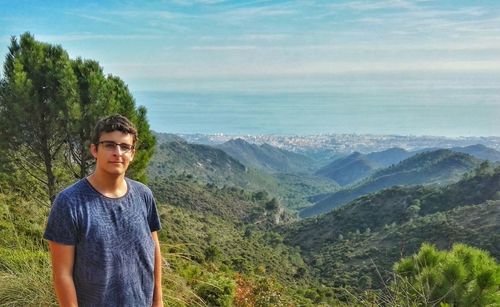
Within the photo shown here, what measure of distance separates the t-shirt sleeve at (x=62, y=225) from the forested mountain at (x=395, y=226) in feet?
103

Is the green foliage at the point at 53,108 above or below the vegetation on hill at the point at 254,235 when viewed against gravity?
above

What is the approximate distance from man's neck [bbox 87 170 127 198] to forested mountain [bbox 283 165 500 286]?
3132 centimetres

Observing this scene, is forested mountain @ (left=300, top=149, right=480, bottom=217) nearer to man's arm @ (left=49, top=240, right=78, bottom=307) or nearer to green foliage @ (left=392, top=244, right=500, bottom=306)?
green foliage @ (left=392, top=244, right=500, bottom=306)

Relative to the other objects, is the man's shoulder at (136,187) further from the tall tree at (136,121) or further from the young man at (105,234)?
the tall tree at (136,121)

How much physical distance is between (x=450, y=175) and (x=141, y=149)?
132909mm

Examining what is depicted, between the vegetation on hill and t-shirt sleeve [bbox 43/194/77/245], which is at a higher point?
t-shirt sleeve [bbox 43/194/77/245]

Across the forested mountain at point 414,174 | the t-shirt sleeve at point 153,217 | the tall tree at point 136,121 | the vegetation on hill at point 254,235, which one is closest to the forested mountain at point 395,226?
the vegetation on hill at point 254,235

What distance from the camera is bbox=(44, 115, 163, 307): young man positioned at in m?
2.26

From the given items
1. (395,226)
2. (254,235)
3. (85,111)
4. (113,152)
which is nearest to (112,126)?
(113,152)

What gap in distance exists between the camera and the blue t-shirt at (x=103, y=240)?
89.0 inches

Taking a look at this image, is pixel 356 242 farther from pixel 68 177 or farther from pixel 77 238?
pixel 77 238

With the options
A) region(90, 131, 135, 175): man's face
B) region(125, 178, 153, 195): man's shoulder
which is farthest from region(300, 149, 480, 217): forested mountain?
region(90, 131, 135, 175): man's face

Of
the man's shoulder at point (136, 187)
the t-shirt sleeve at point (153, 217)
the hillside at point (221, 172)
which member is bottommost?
the hillside at point (221, 172)

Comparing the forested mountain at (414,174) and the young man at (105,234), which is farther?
the forested mountain at (414,174)
